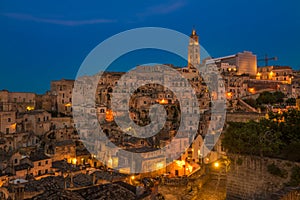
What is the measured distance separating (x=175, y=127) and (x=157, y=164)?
8.27 meters

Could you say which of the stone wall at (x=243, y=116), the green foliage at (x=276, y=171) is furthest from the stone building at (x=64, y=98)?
the green foliage at (x=276, y=171)

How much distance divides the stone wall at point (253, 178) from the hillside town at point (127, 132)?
70 centimetres

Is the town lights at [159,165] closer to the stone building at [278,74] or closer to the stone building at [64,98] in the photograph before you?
the stone building at [64,98]

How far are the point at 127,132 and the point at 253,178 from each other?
672 inches

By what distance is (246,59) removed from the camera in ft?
152

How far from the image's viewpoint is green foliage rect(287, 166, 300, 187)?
895 centimetres

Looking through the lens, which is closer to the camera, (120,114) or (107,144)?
(107,144)

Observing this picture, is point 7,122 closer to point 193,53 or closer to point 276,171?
point 276,171

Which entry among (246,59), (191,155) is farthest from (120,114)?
(246,59)

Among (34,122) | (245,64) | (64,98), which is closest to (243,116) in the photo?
(34,122)

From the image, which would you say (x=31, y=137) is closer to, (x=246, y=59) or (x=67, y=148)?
(x=67, y=148)

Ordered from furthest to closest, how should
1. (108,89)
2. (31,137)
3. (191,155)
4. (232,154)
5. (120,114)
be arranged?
(108,89) → (120,114) → (31,137) → (191,155) → (232,154)

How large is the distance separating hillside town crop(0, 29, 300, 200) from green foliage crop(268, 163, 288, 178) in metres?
1.70

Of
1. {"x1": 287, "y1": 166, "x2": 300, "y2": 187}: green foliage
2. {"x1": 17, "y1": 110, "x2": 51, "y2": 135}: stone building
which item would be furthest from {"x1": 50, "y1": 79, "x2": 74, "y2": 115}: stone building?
{"x1": 287, "y1": 166, "x2": 300, "y2": 187}: green foliage
